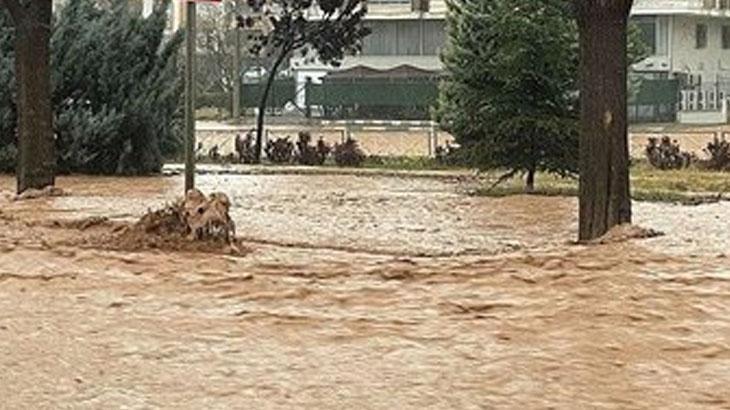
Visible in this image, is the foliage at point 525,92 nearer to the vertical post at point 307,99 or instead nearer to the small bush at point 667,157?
the small bush at point 667,157

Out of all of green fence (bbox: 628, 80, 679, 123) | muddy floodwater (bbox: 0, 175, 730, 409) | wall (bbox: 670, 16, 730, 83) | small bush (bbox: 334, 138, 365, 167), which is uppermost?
wall (bbox: 670, 16, 730, 83)

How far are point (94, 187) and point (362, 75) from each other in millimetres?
45931

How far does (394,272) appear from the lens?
1020cm

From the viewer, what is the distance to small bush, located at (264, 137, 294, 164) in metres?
30.3

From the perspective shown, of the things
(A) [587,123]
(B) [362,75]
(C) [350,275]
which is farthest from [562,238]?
(B) [362,75]

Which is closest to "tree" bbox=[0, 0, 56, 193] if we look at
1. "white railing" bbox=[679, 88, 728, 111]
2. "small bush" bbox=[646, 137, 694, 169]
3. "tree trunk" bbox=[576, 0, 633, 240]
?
"tree trunk" bbox=[576, 0, 633, 240]

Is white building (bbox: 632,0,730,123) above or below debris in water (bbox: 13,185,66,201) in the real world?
above

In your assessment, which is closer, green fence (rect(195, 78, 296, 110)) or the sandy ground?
the sandy ground

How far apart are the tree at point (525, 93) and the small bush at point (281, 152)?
8520 mm

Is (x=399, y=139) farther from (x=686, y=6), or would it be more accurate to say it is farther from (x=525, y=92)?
(x=686, y=6)

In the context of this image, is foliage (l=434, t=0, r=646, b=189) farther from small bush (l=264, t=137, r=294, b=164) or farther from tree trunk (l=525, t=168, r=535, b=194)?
small bush (l=264, t=137, r=294, b=164)

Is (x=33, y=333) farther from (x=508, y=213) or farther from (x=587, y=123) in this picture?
(x=508, y=213)

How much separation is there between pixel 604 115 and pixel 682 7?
5365cm

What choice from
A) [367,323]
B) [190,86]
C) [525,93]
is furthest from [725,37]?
[367,323]
